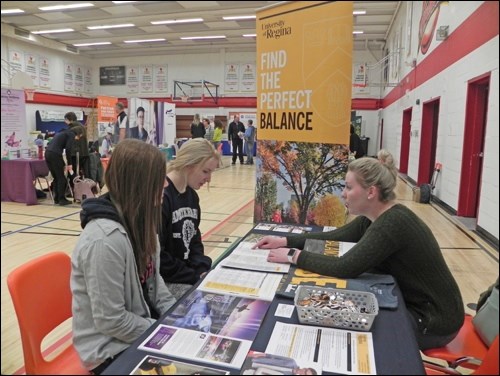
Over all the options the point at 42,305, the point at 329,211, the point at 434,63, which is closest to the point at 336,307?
the point at 42,305

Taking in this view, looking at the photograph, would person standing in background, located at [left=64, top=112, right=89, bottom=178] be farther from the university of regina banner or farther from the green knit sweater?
the green knit sweater

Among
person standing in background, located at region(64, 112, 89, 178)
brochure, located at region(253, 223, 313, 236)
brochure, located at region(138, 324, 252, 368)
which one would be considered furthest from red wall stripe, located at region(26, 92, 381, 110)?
brochure, located at region(138, 324, 252, 368)

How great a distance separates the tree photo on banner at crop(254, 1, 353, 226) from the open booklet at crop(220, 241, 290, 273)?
3.08 feet

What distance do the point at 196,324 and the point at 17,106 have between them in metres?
6.36

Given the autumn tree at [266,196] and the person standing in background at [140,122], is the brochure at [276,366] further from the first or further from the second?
the person standing in background at [140,122]

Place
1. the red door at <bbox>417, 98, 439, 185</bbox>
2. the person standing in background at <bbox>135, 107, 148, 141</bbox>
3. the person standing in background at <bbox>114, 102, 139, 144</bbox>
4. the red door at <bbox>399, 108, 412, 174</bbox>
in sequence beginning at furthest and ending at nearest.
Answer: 1. the red door at <bbox>399, 108, 412, 174</bbox>
2. the person standing in background at <bbox>135, 107, 148, 141</bbox>
3. the person standing in background at <bbox>114, 102, 139, 144</bbox>
4. the red door at <bbox>417, 98, 439, 185</bbox>

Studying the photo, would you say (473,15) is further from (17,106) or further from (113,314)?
(17,106)

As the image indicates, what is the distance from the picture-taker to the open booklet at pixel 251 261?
163 cm

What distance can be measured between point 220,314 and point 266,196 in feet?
6.66

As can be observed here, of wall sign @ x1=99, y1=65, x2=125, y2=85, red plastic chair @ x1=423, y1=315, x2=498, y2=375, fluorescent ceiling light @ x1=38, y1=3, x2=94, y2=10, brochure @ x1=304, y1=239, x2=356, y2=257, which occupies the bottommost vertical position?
red plastic chair @ x1=423, y1=315, x2=498, y2=375

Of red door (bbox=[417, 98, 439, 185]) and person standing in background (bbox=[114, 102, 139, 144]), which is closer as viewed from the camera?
red door (bbox=[417, 98, 439, 185])

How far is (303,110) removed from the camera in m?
2.44

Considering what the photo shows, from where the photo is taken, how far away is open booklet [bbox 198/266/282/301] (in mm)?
1390

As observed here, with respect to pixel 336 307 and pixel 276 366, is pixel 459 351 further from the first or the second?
pixel 276 366
